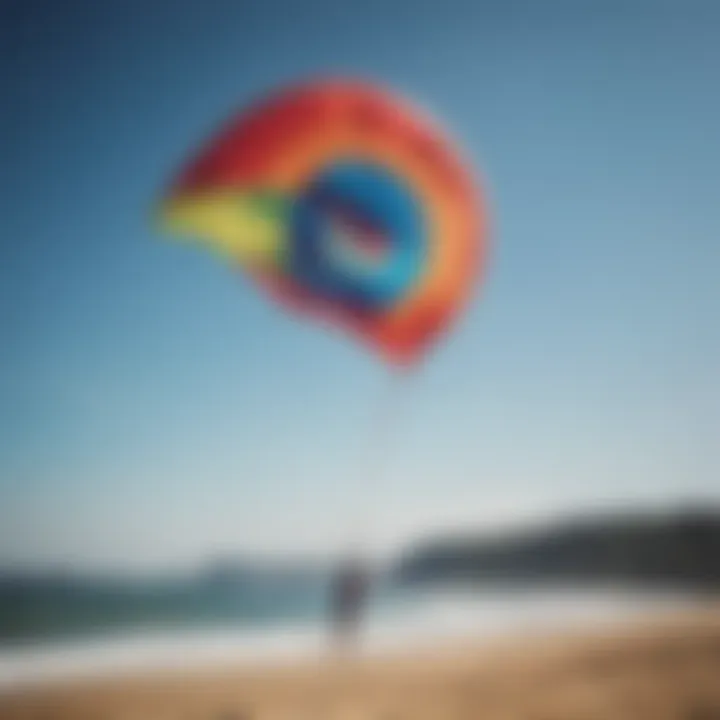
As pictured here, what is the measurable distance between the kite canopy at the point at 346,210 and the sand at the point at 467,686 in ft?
1.25

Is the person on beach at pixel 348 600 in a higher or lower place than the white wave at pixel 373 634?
higher

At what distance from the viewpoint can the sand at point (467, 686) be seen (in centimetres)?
141

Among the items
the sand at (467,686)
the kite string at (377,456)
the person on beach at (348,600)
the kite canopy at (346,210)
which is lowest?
the sand at (467,686)

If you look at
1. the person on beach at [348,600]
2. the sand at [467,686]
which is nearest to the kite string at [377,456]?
the person on beach at [348,600]

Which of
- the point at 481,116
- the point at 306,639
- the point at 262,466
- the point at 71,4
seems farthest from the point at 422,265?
the point at 71,4

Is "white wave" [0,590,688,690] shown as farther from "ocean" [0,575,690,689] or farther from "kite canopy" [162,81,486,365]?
"kite canopy" [162,81,486,365]

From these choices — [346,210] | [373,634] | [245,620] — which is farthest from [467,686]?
[346,210]

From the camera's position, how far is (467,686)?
4.66ft

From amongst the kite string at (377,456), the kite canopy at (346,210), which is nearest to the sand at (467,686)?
the kite string at (377,456)

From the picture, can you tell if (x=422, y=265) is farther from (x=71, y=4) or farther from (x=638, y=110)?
(x=71, y=4)

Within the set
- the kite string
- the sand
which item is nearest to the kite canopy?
the kite string

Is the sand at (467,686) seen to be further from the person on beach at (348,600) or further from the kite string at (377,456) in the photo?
the kite string at (377,456)

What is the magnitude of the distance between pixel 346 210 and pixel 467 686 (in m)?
0.60

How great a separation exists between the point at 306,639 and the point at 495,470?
1.02 feet
